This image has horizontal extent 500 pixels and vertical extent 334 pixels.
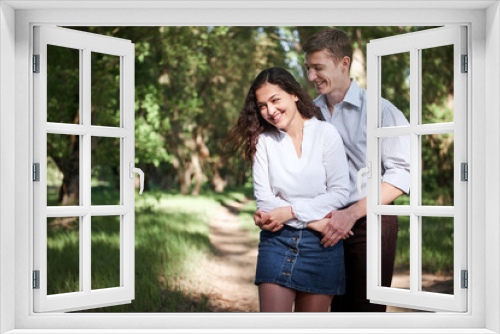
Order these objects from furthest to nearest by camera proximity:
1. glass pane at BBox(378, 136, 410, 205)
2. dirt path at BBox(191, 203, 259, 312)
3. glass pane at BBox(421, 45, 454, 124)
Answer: glass pane at BBox(421, 45, 454, 124) → dirt path at BBox(191, 203, 259, 312) → glass pane at BBox(378, 136, 410, 205)

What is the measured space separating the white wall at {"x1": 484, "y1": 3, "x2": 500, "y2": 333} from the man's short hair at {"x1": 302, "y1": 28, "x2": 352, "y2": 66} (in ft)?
4.55

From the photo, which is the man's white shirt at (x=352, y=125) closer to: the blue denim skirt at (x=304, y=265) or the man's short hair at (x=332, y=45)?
the man's short hair at (x=332, y=45)

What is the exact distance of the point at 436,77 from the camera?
24.6 ft

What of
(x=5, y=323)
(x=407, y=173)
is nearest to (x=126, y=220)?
(x=5, y=323)

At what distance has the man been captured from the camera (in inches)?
147

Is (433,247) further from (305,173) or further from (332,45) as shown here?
(332,45)

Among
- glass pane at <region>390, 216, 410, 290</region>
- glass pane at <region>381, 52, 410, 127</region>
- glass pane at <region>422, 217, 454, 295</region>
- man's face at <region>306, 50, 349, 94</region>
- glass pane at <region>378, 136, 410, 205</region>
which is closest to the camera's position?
glass pane at <region>378, 136, 410, 205</region>

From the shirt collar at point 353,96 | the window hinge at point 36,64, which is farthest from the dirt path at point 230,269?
the window hinge at point 36,64

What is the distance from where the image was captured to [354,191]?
161 inches

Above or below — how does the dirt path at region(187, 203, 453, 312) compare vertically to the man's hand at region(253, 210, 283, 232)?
below

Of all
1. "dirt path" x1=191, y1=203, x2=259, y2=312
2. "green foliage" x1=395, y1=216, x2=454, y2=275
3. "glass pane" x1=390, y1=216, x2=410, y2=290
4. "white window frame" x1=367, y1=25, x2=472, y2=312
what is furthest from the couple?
"green foliage" x1=395, y1=216, x2=454, y2=275

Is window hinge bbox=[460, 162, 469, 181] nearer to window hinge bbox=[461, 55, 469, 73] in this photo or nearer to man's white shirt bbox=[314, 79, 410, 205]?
window hinge bbox=[461, 55, 469, 73]

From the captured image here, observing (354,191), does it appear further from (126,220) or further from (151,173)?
(151,173)

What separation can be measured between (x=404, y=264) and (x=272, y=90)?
3.49 meters
